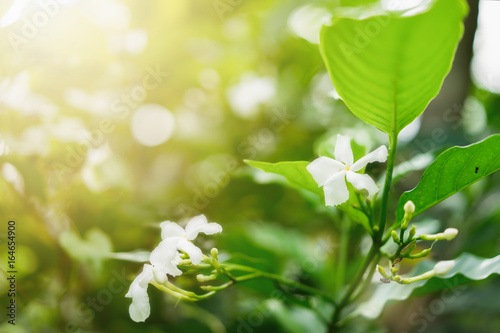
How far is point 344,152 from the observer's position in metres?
0.74

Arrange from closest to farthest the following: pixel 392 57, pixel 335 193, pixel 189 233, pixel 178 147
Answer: pixel 392 57 < pixel 335 193 < pixel 189 233 < pixel 178 147

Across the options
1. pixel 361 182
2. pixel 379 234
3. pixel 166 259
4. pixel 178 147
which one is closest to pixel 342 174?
pixel 361 182

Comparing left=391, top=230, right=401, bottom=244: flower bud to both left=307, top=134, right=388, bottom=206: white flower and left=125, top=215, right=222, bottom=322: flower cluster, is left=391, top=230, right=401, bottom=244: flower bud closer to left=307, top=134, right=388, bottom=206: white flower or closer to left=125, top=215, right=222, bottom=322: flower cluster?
left=307, top=134, right=388, bottom=206: white flower

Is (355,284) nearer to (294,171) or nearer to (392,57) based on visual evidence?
(294,171)

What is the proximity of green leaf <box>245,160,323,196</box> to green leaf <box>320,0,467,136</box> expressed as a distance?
0.47 ft

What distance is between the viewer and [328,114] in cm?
191

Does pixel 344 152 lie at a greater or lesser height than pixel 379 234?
greater

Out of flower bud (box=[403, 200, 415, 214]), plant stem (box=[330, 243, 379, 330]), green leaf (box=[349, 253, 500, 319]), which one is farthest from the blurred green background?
flower bud (box=[403, 200, 415, 214])

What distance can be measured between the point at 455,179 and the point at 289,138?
112 centimetres

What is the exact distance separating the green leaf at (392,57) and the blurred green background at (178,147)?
0.86ft

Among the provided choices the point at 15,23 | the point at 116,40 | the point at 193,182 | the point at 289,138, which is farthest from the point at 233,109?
the point at 15,23

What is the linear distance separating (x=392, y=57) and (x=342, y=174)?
0.22m

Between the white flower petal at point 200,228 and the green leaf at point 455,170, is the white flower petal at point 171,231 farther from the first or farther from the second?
the green leaf at point 455,170

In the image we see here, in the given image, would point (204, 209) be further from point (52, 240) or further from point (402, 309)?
point (402, 309)
